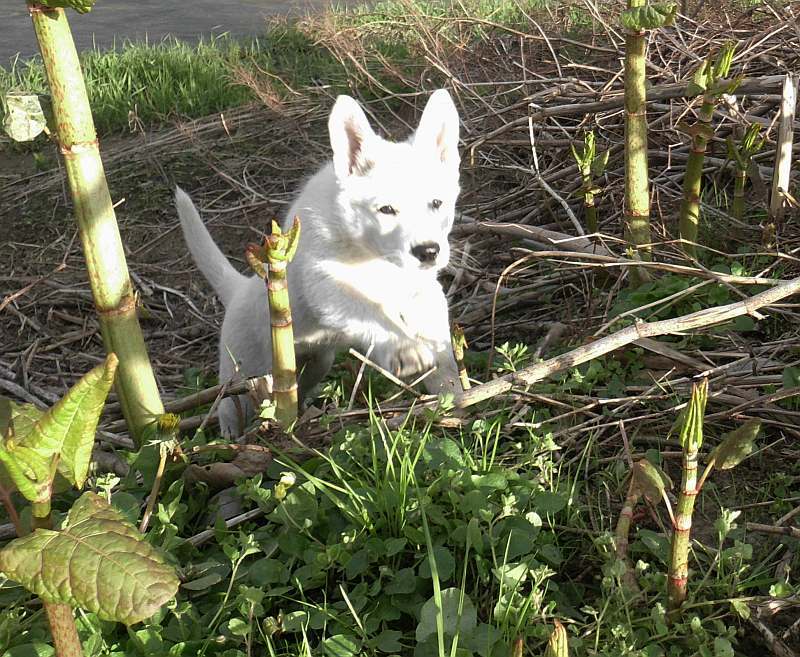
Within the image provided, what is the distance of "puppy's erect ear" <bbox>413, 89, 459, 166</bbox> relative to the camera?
2.80m

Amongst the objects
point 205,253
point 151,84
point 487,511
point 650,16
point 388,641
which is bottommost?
point 388,641

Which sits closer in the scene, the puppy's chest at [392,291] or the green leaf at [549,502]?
the green leaf at [549,502]

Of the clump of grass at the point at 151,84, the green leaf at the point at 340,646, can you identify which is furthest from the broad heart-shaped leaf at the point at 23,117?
the clump of grass at the point at 151,84

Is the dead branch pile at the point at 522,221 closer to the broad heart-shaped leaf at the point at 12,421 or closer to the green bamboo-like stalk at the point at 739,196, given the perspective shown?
the green bamboo-like stalk at the point at 739,196

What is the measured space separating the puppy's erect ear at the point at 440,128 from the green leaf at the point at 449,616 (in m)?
1.72

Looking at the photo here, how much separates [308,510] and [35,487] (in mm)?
736

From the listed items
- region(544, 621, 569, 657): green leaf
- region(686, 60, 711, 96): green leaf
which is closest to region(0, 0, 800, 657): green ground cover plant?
region(544, 621, 569, 657): green leaf

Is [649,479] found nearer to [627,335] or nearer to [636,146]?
[627,335]

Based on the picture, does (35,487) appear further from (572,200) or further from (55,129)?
(572,200)

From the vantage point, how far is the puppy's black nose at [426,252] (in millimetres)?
2439

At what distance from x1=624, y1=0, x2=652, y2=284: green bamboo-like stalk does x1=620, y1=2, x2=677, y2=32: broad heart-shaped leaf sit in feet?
0.29

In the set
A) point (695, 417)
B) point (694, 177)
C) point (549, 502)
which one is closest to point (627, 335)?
point (549, 502)

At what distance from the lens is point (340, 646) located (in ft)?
4.88

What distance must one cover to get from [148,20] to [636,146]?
286 inches
